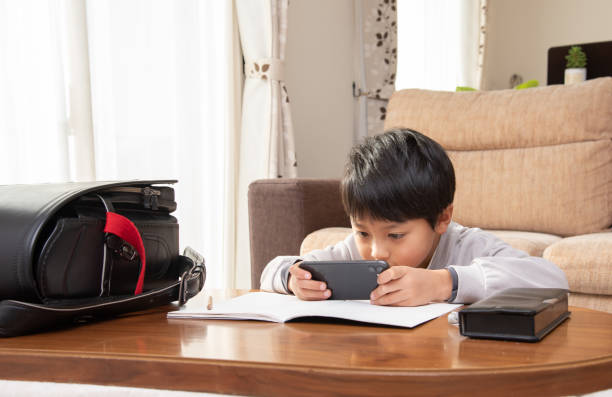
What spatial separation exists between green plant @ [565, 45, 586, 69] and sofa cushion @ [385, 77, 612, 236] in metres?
1.26

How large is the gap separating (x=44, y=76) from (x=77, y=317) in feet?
4.74

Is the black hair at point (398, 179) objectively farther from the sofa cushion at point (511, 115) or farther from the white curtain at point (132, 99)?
the sofa cushion at point (511, 115)

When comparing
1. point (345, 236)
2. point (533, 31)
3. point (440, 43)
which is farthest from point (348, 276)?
point (533, 31)

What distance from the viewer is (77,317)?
834 millimetres

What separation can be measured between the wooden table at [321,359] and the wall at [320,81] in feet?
8.94

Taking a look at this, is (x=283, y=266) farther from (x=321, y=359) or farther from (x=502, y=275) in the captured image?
(x=321, y=359)

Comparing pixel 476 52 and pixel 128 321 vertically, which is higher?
pixel 476 52

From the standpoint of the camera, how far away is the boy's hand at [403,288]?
2.91ft

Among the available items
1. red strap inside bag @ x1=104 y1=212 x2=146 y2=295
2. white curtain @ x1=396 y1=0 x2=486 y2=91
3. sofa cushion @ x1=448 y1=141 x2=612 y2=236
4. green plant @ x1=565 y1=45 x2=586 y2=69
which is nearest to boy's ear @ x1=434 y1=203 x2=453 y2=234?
red strap inside bag @ x1=104 y1=212 x2=146 y2=295

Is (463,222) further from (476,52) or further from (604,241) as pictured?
(476,52)

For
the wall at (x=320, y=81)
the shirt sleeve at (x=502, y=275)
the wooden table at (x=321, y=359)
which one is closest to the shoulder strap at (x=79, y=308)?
the wooden table at (x=321, y=359)

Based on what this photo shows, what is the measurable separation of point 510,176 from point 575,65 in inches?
63.0

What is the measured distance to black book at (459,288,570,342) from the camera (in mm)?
654

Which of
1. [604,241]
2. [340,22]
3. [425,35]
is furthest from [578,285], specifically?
[425,35]
